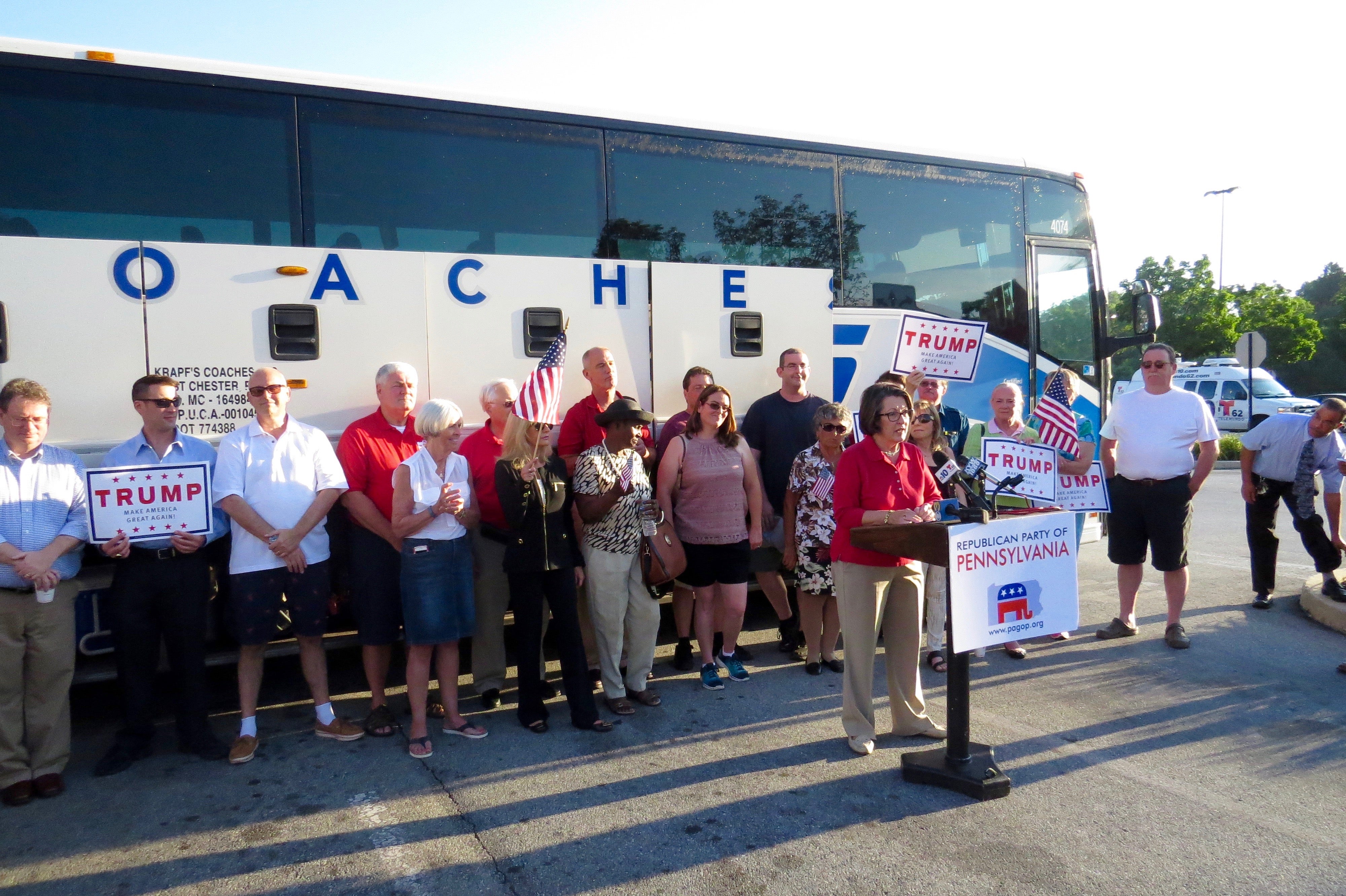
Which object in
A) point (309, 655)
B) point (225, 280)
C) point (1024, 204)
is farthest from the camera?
point (1024, 204)

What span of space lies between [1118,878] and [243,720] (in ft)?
13.3

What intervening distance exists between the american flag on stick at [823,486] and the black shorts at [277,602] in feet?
9.55

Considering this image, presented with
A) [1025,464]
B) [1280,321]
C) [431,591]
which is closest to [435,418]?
[431,591]

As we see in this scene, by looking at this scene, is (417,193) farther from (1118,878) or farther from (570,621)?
(1118,878)

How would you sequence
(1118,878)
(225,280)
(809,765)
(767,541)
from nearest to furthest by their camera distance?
(1118,878) < (809,765) < (225,280) < (767,541)

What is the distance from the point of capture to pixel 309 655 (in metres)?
4.77

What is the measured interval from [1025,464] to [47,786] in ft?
18.8

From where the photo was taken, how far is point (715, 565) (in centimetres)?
554

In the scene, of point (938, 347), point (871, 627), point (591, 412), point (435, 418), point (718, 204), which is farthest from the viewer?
point (718, 204)

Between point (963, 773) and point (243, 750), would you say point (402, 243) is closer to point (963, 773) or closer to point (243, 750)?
point (243, 750)

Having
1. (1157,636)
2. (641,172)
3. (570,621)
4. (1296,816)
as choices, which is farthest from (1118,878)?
(641,172)

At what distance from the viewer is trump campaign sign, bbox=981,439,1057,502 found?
19.4 ft

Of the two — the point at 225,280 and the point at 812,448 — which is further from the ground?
the point at 225,280

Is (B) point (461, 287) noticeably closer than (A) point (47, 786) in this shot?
No
